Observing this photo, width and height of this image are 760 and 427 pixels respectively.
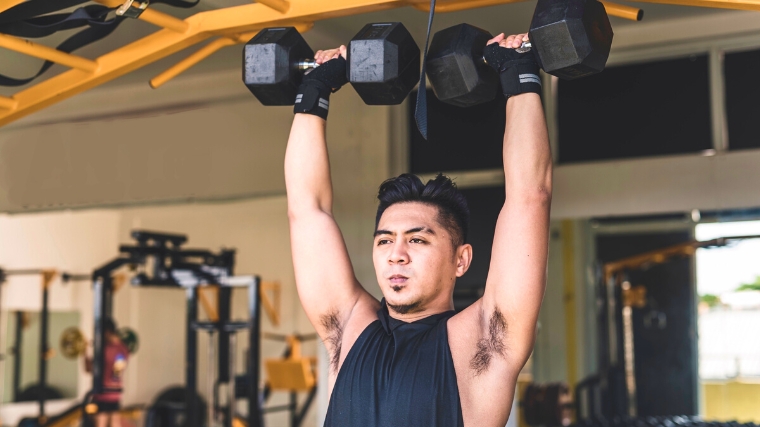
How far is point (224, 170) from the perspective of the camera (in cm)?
550

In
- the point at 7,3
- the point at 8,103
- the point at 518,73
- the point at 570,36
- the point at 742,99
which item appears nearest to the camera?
the point at 570,36

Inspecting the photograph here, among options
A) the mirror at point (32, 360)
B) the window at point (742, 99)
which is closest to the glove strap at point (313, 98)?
the window at point (742, 99)

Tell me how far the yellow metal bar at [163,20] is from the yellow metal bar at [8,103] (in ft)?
1.98

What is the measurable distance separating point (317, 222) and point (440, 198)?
1.01 feet

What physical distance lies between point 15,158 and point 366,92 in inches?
174

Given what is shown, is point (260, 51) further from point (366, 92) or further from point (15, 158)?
point (15, 158)

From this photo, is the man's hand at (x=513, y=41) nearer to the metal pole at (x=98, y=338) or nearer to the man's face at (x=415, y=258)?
the man's face at (x=415, y=258)

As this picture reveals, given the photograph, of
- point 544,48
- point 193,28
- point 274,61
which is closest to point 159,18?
point 193,28

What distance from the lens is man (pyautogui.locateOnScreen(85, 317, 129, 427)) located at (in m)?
5.55

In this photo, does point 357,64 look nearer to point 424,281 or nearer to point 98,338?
point 424,281

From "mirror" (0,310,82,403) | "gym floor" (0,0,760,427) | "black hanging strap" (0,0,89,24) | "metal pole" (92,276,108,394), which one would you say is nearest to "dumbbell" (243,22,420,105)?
"black hanging strap" (0,0,89,24)

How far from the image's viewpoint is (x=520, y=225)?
1.74 meters

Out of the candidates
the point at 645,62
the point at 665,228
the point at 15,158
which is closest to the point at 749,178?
the point at 665,228

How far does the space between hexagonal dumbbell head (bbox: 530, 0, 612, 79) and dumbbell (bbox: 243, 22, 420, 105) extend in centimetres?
33
